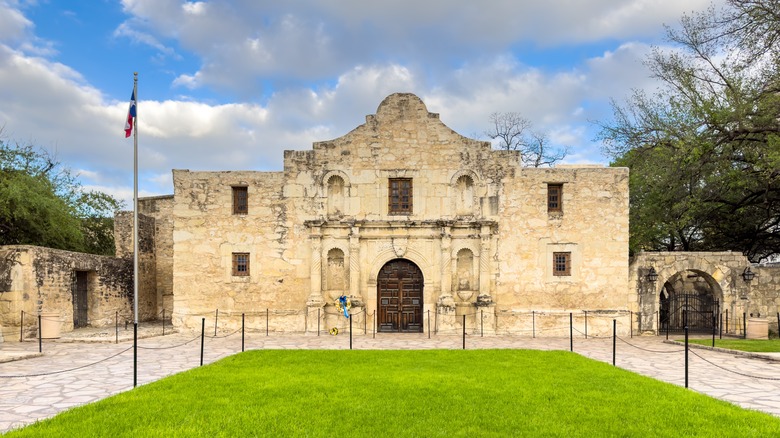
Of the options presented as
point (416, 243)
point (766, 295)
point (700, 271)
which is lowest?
point (766, 295)

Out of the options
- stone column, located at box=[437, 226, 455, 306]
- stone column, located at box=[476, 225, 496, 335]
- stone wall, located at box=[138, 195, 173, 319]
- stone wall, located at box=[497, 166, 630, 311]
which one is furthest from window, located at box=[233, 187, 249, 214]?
stone wall, located at box=[497, 166, 630, 311]

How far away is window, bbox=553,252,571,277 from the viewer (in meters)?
19.5

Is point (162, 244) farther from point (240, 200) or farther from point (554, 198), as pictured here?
point (554, 198)

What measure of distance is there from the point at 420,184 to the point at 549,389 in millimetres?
11439

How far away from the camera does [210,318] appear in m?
19.7

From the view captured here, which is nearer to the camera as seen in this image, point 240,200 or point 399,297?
point 399,297

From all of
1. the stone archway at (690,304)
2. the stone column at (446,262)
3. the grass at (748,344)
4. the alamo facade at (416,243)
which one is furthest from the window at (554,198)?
the grass at (748,344)

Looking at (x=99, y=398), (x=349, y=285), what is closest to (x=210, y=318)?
(x=349, y=285)

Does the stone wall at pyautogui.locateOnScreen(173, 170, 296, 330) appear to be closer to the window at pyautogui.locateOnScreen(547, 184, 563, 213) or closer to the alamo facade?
the alamo facade

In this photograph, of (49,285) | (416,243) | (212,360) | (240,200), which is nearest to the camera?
(212,360)

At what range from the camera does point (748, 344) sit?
16.2m

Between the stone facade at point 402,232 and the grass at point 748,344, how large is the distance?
3114 millimetres

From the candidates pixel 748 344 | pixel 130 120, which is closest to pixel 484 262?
pixel 748 344

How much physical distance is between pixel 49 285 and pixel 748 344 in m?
23.1
